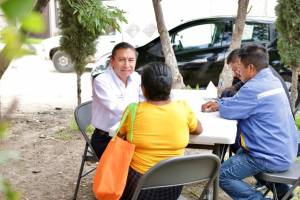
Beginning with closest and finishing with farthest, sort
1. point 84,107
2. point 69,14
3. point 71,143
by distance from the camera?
point 84,107
point 71,143
point 69,14

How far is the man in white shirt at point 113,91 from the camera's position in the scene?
3.30 meters

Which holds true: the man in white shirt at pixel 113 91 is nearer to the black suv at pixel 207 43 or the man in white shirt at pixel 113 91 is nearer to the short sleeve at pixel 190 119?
the short sleeve at pixel 190 119

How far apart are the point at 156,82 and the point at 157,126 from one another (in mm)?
230

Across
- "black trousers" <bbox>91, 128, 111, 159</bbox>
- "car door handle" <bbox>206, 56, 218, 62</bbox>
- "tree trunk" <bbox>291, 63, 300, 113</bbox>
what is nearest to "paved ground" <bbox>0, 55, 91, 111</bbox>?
"car door handle" <bbox>206, 56, 218, 62</bbox>

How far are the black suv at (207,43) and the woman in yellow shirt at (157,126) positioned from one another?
6002mm

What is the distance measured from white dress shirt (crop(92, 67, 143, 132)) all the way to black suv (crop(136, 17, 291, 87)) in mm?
5132

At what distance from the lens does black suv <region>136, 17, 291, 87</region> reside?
27.2 ft

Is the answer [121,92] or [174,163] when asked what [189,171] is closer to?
[174,163]

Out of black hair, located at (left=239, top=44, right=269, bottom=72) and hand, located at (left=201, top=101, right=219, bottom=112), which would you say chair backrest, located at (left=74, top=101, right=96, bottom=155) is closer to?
hand, located at (left=201, top=101, right=219, bottom=112)

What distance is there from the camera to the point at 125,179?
8.09ft

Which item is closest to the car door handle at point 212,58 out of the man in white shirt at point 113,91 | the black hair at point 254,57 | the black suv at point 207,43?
the black suv at point 207,43

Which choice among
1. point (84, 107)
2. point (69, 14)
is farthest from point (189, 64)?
point (84, 107)

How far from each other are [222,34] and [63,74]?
20.2 feet

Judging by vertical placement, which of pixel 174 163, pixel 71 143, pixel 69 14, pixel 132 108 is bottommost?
pixel 71 143
